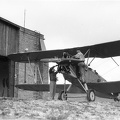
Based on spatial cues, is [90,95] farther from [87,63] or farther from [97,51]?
[97,51]

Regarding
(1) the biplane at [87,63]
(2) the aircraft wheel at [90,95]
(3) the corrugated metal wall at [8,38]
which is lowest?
(2) the aircraft wheel at [90,95]

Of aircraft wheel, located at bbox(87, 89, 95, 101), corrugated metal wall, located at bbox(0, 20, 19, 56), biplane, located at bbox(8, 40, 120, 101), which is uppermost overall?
corrugated metal wall, located at bbox(0, 20, 19, 56)

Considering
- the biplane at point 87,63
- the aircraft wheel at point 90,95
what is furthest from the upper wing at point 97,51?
the aircraft wheel at point 90,95

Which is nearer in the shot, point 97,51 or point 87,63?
point 87,63

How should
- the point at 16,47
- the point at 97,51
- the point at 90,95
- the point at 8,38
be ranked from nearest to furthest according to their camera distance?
the point at 90,95 < the point at 97,51 < the point at 8,38 < the point at 16,47

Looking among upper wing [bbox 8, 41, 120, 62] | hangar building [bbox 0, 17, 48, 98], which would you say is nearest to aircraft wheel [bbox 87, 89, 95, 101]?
upper wing [bbox 8, 41, 120, 62]

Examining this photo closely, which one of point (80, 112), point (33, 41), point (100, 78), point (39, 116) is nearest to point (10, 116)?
point (39, 116)

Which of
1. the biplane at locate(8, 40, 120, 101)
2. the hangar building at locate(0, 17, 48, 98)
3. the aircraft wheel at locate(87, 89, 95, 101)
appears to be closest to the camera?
the aircraft wheel at locate(87, 89, 95, 101)

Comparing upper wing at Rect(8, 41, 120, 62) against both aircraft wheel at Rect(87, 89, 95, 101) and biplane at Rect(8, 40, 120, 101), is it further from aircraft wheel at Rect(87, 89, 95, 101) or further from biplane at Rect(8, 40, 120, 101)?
aircraft wheel at Rect(87, 89, 95, 101)

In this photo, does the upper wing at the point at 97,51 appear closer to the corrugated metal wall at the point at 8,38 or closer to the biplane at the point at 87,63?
the biplane at the point at 87,63

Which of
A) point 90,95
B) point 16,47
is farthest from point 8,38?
point 90,95

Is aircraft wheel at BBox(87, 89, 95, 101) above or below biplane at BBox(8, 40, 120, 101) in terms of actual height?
below

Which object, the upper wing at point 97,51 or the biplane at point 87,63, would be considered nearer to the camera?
the biplane at point 87,63

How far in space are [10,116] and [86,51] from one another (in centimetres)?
613
